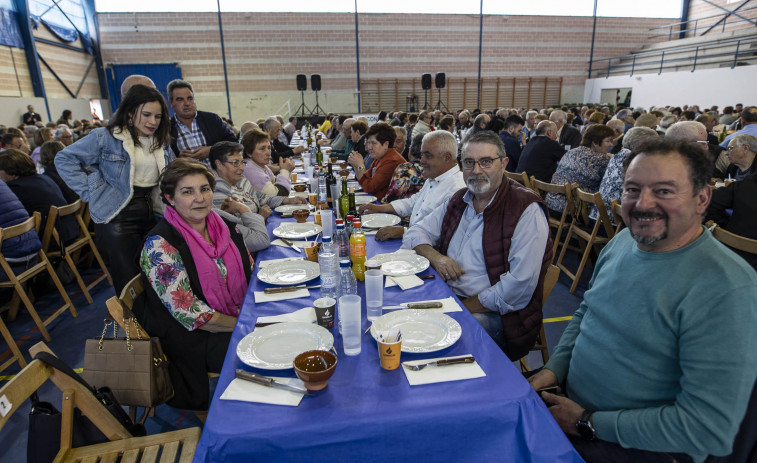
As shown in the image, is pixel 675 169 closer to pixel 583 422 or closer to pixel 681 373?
pixel 681 373

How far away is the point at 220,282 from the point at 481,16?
16.2 m

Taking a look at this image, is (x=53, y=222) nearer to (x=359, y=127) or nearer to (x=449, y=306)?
(x=449, y=306)

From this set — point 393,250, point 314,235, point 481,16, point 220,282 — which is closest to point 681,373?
point 393,250

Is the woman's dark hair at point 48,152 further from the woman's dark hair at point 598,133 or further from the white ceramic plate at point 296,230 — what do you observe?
the woman's dark hair at point 598,133

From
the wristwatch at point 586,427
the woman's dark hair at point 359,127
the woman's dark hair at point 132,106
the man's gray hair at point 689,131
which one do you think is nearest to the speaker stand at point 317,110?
Answer: the woman's dark hair at point 359,127

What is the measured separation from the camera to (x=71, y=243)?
3.75m

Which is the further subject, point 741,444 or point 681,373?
point 681,373

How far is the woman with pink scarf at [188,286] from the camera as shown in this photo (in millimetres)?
1730

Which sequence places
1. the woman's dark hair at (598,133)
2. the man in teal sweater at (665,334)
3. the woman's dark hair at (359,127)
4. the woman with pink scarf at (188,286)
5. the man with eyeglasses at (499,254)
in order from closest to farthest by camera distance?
1. the man in teal sweater at (665,334)
2. the woman with pink scarf at (188,286)
3. the man with eyeglasses at (499,254)
4. the woman's dark hair at (598,133)
5. the woman's dark hair at (359,127)

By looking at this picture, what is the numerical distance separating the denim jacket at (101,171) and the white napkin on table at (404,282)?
1.82 meters

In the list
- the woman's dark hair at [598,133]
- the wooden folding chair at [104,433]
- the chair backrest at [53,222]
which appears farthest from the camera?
the woman's dark hair at [598,133]

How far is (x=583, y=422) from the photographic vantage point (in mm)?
1223

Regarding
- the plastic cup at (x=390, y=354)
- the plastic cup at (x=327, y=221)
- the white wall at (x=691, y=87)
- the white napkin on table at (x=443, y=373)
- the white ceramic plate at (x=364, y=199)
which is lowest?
the white napkin on table at (x=443, y=373)

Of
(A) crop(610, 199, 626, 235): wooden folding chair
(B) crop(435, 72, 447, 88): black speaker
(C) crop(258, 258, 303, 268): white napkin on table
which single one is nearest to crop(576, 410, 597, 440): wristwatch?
(C) crop(258, 258, 303, 268): white napkin on table
